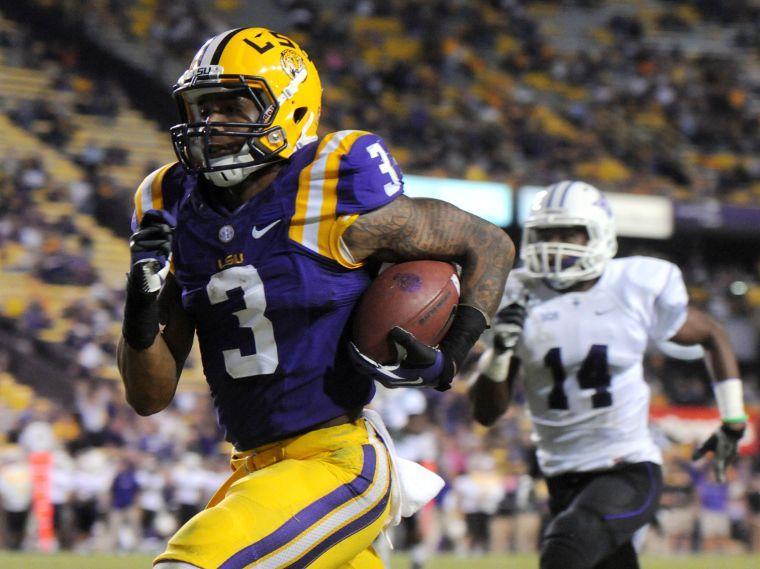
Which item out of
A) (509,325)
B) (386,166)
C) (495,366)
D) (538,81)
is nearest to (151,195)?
(386,166)

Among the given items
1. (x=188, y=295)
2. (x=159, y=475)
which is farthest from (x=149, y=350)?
(x=159, y=475)

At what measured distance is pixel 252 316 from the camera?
3.05 m

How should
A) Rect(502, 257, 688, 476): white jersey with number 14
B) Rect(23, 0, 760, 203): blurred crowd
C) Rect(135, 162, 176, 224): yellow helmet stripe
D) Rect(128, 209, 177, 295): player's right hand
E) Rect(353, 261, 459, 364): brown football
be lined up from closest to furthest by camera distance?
Rect(128, 209, 177, 295): player's right hand
Rect(353, 261, 459, 364): brown football
Rect(135, 162, 176, 224): yellow helmet stripe
Rect(502, 257, 688, 476): white jersey with number 14
Rect(23, 0, 760, 203): blurred crowd

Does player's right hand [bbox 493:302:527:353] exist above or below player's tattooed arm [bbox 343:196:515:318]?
below

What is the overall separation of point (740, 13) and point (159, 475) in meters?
14.5

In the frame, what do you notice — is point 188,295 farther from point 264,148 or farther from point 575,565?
point 575,565

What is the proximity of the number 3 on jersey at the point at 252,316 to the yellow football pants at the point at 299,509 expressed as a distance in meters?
0.20

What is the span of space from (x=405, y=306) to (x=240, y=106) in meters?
0.69

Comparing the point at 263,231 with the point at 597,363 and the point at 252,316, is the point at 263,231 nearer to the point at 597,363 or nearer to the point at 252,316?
the point at 252,316

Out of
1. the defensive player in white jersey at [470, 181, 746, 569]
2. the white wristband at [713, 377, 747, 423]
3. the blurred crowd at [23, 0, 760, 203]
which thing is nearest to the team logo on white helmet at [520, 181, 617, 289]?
the defensive player in white jersey at [470, 181, 746, 569]

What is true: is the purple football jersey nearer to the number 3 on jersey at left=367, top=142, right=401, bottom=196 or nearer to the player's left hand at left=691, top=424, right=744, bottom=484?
the number 3 on jersey at left=367, top=142, right=401, bottom=196

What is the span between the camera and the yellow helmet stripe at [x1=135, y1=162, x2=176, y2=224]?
3279 mm

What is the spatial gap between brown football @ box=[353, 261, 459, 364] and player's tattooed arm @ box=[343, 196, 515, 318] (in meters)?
0.04

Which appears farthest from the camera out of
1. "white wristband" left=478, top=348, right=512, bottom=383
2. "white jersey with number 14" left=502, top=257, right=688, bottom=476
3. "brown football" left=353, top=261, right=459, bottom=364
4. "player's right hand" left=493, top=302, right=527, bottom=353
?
"white jersey with number 14" left=502, top=257, right=688, bottom=476
